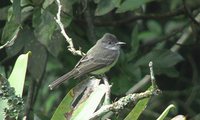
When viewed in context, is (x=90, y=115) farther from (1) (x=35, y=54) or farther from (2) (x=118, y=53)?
(2) (x=118, y=53)

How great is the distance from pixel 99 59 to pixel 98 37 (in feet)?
1.37

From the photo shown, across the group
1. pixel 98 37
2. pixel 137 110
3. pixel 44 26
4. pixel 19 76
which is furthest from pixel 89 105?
pixel 98 37

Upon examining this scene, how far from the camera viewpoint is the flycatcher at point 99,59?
4969 mm

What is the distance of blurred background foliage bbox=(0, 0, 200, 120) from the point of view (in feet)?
14.3

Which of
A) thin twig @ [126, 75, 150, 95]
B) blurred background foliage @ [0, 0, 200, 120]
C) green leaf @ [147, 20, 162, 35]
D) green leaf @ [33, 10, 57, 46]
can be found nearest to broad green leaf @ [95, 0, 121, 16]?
blurred background foliage @ [0, 0, 200, 120]

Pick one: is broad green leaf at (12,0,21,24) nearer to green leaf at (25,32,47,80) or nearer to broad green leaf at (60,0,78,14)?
broad green leaf at (60,0,78,14)

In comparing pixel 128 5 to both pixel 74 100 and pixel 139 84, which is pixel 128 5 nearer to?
pixel 139 84

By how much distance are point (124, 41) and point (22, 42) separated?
1443 millimetres

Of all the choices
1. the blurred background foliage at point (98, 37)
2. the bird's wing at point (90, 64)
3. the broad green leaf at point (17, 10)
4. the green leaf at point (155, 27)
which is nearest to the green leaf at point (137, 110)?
the blurred background foliage at point (98, 37)

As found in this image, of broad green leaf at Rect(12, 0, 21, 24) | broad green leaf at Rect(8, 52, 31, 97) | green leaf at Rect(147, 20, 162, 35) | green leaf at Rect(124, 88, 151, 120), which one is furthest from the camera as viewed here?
green leaf at Rect(147, 20, 162, 35)

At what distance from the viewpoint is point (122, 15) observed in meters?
5.96

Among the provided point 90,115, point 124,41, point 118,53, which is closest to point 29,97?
point 118,53

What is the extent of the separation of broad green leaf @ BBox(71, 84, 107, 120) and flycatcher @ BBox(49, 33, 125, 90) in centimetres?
173

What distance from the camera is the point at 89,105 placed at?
119 inches
